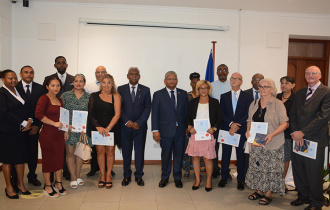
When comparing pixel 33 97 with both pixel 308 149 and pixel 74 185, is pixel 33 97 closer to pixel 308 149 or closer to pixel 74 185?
pixel 74 185

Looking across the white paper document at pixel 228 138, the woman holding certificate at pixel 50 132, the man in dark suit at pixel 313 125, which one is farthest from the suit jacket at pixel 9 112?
the man in dark suit at pixel 313 125

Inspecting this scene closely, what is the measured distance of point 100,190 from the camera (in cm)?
433

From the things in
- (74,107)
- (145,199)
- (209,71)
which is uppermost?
(209,71)

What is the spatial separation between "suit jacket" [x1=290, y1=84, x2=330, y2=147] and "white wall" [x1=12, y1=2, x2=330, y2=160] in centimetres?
268

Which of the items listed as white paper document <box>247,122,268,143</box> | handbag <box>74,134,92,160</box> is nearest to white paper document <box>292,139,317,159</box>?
white paper document <box>247,122,268,143</box>

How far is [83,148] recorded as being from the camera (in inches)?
167

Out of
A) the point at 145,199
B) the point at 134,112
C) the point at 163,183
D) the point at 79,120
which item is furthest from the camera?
the point at 163,183

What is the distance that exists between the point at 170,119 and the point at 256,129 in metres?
1.33

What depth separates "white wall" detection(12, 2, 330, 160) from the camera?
587 cm

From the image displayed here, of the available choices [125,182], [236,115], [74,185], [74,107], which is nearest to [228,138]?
[236,115]

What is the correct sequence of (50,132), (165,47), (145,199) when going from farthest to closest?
(165,47), (145,199), (50,132)

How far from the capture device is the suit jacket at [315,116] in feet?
11.5

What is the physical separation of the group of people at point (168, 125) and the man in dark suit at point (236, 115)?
0.05 ft

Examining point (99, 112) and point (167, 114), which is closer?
point (99, 112)
